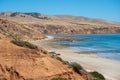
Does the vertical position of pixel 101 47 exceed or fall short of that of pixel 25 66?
it falls short

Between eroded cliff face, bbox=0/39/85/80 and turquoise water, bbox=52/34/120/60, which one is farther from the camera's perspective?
turquoise water, bbox=52/34/120/60

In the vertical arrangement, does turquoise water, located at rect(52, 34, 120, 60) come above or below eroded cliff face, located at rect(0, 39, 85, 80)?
below

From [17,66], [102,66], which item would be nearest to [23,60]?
[17,66]

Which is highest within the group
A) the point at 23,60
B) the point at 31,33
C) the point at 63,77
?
the point at 23,60

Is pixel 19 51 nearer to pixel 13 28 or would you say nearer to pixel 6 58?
pixel 6 58

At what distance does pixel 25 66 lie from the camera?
18.5 m

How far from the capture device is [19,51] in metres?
19.1

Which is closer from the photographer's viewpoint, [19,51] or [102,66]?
[19,51]

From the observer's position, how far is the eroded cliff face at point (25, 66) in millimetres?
18281

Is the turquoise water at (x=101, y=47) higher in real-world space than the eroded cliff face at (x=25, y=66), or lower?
lower

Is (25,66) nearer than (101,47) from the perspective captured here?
Yes

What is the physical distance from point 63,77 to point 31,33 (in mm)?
101007

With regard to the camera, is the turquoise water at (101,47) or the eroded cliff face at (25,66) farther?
the turquoise water at (101,47)

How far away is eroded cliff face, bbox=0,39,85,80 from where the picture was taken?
18.3 m
